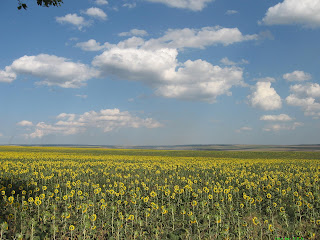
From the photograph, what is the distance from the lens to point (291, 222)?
10.1 m

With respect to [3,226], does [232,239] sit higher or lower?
lower

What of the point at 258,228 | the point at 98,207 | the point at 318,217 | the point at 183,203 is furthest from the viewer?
the point at 183,203

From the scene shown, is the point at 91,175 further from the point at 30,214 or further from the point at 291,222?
the point at 291,222

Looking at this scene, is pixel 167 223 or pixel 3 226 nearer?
pixel 3 226

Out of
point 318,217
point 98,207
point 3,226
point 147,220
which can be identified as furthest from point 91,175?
point 318,217

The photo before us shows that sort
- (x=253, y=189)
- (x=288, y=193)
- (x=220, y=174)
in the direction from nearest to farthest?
1. (x=288, y=193)
2. (x=253, y=189)
3. (x=220, y=174)

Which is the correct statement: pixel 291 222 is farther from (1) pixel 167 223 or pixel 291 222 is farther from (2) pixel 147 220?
(2) pixel 147 220

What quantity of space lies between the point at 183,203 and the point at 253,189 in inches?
199

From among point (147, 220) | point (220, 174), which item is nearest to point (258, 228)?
point (147, 220)

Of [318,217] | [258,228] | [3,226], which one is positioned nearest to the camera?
[3,226]

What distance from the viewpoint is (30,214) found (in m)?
10.5

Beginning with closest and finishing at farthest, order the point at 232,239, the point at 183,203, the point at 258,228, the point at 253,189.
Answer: the point at 232,239
the point at 258,228
the point at 183,203
the point at 253,189

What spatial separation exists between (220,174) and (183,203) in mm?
8686

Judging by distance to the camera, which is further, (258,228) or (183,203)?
(183,203)
